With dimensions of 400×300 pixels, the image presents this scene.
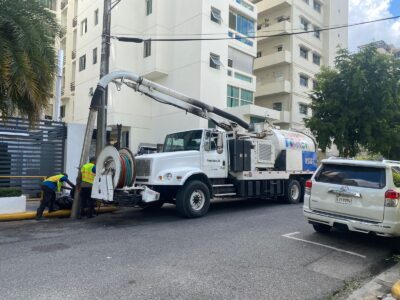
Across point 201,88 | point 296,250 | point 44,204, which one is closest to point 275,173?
point 296,250

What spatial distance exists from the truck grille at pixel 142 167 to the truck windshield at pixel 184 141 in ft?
4.69

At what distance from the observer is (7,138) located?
12.7 metres

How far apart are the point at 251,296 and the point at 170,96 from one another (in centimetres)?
820

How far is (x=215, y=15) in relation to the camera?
89.8 ft

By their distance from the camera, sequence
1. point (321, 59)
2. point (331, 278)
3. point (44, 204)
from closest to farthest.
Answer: point (331, 278) < point (44, 204) < point (321, 59)

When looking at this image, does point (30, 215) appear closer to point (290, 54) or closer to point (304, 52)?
point (290, 54)

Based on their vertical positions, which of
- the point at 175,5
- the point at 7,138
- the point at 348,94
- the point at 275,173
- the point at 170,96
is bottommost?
the point at 275,173

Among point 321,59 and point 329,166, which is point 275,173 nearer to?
point 329,166

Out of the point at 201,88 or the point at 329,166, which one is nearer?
the point at 329,166

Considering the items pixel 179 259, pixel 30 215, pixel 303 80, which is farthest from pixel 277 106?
pixel 179 259

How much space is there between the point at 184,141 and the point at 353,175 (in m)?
5.40

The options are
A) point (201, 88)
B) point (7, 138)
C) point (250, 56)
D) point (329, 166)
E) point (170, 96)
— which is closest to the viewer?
point (329, 166)

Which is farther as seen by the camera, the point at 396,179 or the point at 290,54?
the point at 290,54

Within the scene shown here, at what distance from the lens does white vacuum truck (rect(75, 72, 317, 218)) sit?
9.34 m
